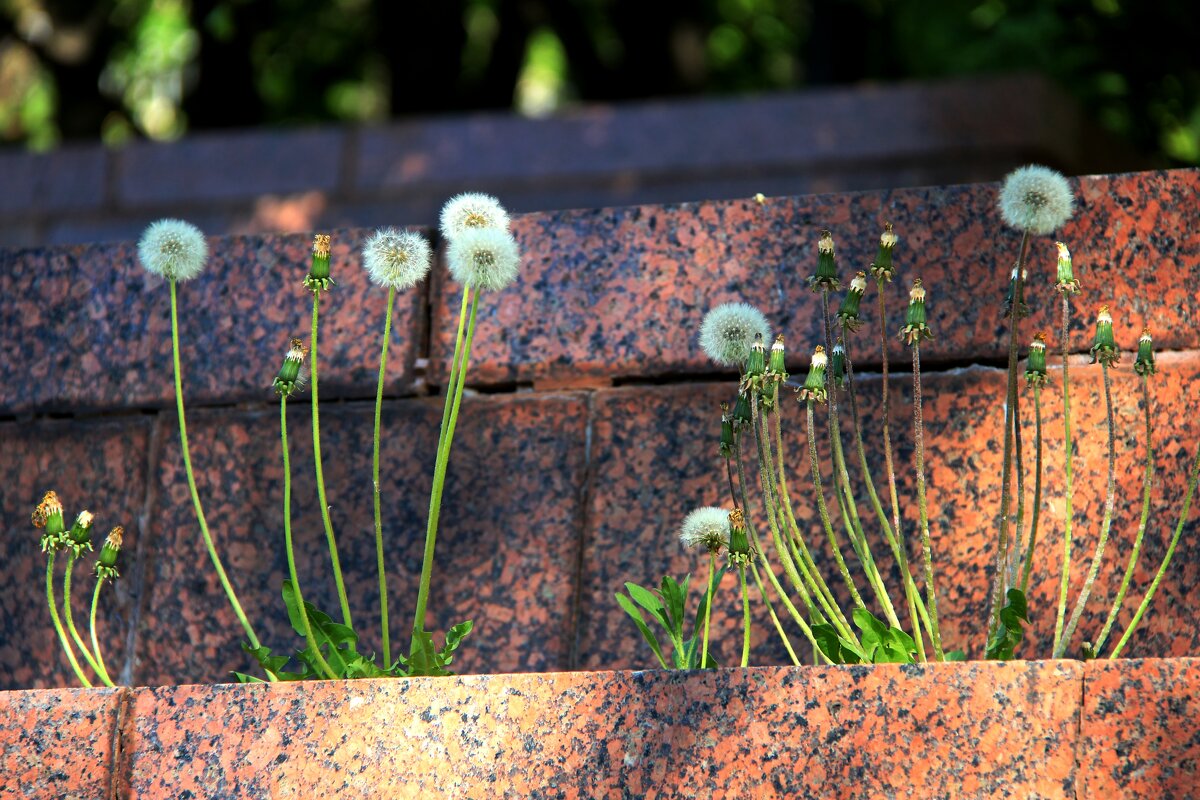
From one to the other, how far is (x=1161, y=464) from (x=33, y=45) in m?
7.60

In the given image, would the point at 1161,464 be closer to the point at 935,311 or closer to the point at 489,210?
the point at 935,311

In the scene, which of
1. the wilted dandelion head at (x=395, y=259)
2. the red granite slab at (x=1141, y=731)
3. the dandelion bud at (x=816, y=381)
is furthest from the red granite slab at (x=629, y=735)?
the wilted dandelion head at (x=395, y=259)

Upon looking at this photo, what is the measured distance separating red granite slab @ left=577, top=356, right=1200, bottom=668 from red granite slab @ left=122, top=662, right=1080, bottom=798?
0.76 m

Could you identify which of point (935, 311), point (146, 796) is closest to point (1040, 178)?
point (935, 311)

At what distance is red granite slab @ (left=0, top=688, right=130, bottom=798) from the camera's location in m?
2.19

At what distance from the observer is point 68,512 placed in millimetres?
3146

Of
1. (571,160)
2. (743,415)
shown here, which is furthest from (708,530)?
(571,160)

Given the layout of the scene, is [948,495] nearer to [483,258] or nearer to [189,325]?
[483,258]

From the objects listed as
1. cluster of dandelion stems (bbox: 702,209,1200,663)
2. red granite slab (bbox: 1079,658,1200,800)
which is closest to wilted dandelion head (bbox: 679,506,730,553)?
cluster of dandelion stems (bbox: 702,209,1200,663)

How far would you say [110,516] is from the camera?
3148mm

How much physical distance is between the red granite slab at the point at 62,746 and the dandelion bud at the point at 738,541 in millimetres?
964

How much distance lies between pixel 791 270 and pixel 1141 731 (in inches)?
51.8

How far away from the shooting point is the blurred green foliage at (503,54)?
6.54m

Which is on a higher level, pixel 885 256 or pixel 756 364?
pixel 885 256
